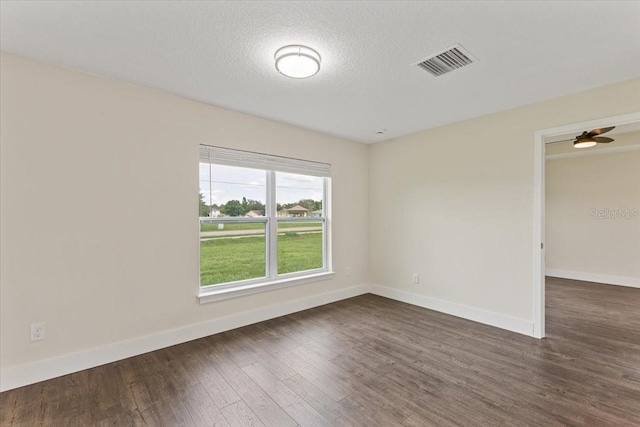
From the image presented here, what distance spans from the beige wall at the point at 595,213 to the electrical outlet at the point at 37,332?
26.2ft

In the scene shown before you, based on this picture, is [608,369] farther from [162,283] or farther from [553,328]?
[162,283]

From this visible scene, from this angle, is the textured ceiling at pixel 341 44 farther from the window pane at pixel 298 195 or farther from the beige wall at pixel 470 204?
the window pane at pixel 298 195

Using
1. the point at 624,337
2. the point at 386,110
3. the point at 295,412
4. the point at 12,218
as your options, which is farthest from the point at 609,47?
the point at 12,218

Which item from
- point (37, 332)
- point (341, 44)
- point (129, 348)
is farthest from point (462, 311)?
point (37, 332)

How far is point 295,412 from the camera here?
1.90 m

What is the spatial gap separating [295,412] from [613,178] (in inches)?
265

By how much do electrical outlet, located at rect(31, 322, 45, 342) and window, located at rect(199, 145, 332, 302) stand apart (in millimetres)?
1225

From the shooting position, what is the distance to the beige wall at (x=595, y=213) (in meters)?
5.03

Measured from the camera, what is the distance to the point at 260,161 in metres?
3.56

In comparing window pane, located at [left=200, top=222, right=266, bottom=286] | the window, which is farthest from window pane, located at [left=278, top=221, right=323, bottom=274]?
window pane, located at [left=200, top=222, right=266, bottom=286]

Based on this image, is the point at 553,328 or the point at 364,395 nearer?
the point at 364,395

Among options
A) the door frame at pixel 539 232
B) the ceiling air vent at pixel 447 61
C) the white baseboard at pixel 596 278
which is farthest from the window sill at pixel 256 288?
the white baseboard at pixel 596 278

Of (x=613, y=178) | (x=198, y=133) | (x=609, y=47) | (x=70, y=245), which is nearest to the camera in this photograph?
(x=609, y=47)

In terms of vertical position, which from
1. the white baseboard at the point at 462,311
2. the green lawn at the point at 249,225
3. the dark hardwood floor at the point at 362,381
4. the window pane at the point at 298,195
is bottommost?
the dark hardwood floor at the point at 362,381
